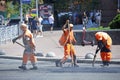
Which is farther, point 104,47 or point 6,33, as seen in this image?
point 6,33

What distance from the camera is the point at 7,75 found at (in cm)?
1518

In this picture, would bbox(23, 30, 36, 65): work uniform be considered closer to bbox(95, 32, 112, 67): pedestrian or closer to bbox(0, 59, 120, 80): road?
bbox(0, 59, 120, 80): road

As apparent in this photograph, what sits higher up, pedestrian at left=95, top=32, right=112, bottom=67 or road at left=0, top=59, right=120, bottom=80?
pedestrian at left=95, top=32, right=112, bottom=67

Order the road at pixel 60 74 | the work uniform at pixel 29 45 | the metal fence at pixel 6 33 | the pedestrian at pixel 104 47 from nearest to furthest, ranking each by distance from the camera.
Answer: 1. the road at pixel 60 74
2. the work uniform at pixel 29 45
3. the pedestrian at pixel 104 47
4. the metal fence at pixel 6 33

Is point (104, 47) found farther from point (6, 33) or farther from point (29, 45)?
point (6, 33)

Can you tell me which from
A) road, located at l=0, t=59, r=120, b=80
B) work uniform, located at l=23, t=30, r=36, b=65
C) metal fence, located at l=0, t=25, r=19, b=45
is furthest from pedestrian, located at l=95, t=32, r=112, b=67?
metal fence, located at l=0, t=25, r=19, b=45

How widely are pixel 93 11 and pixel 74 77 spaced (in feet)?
143

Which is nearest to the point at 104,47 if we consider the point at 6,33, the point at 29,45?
the point at 29,45

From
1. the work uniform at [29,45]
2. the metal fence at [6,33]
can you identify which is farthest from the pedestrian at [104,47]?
the metal fence at [6,33]

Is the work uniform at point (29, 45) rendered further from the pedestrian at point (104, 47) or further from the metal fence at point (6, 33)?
the metal fence at point (6, 33)

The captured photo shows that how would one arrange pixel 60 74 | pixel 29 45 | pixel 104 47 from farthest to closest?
1. pixel 104 47
2. pixel 29 45
3. pixel 60 74

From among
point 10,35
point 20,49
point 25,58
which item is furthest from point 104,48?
point 10,35

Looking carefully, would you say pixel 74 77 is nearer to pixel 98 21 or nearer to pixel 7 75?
pixel 7 75

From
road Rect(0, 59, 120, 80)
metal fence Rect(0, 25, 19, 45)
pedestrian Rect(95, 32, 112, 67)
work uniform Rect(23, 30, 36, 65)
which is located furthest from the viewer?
metal fence Rect(0, 25, 19, 45)
